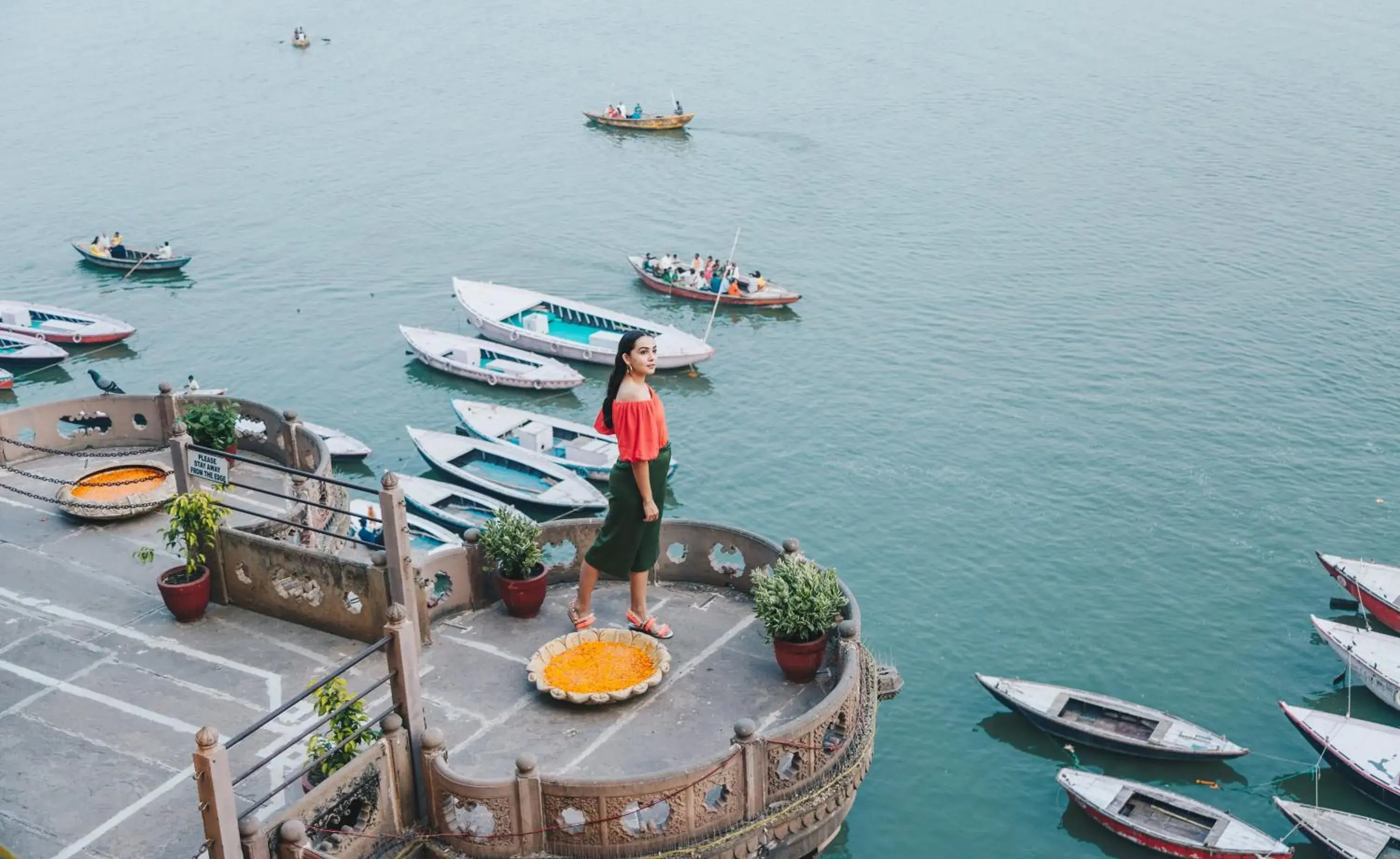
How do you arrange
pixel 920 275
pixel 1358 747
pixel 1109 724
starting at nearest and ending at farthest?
pixel 1358 747, pixel 1109 724, pixel 920 275

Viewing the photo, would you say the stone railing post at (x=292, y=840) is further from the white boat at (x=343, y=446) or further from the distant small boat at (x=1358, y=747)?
the white boat at (x=343, y=446)

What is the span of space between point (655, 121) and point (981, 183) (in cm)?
2126

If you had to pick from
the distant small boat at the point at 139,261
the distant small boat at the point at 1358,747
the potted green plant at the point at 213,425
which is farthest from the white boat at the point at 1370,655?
the distant small boat at the point at 139,261

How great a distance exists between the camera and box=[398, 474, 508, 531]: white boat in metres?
38.9

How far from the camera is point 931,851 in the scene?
1045 inches

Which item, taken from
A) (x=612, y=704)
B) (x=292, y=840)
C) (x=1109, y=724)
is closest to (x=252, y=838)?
(x=292, y=840)

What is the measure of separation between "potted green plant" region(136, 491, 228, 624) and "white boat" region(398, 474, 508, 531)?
19.7 metres

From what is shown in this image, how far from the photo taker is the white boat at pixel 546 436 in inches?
1645

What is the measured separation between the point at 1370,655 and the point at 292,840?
27.0 m

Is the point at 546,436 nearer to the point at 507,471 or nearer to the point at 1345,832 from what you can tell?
Result: the point at 507,471

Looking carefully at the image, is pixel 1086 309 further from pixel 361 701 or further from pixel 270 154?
pixel 270 154

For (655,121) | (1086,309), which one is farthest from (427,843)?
(655,121)

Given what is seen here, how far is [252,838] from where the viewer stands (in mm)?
12750

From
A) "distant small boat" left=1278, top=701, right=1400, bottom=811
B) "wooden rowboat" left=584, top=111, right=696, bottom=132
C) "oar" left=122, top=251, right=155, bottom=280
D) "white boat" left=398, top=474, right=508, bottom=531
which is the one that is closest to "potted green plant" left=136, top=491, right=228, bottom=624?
"white boat" left=398, top=474, right=508, bottom=531
